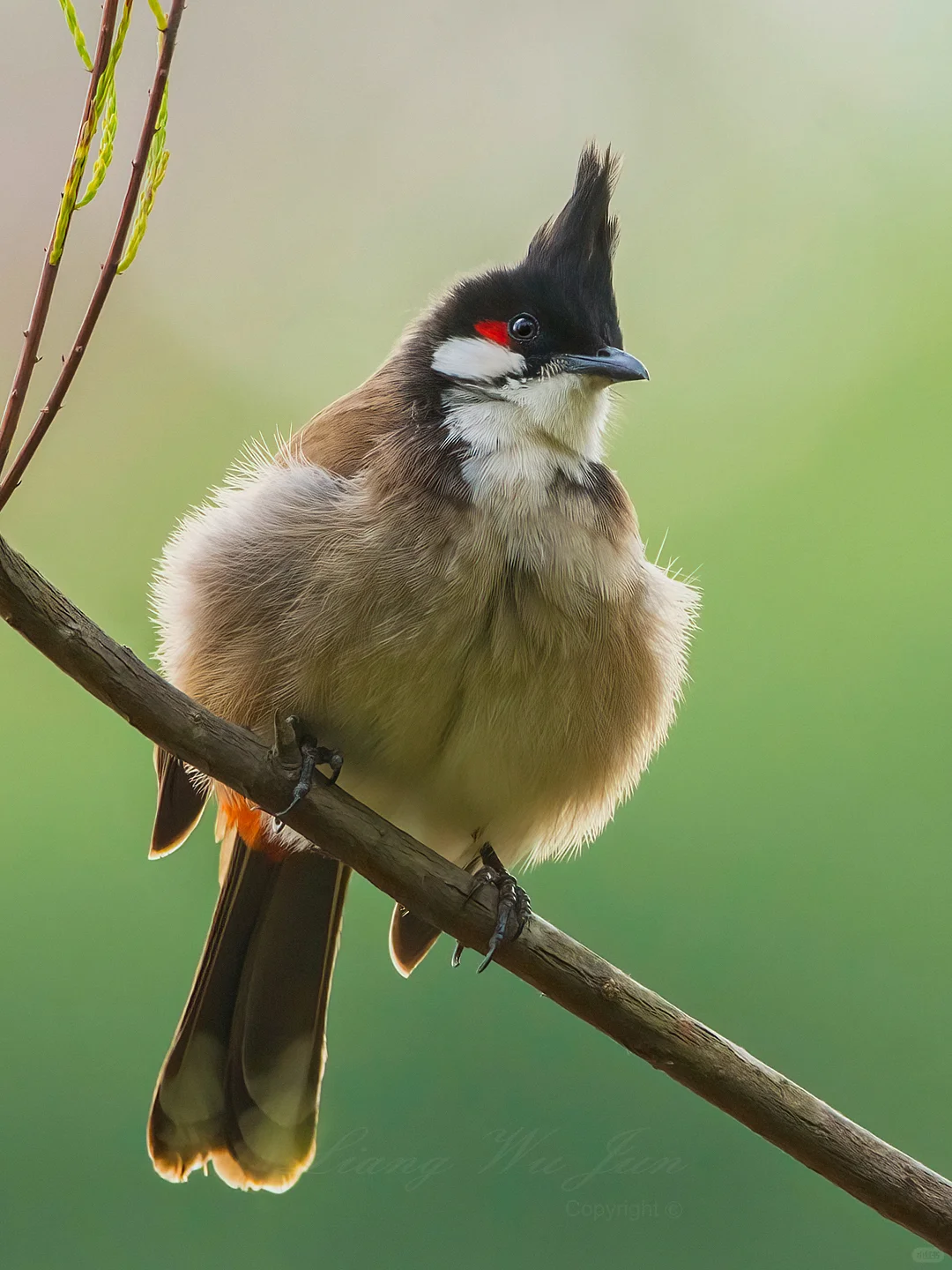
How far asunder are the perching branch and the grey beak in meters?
0.94

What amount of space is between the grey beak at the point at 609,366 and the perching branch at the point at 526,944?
0.94m

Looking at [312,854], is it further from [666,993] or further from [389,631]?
[666,993]

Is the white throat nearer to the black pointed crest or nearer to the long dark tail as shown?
the black pointed crest

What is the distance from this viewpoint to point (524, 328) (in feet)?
7.86

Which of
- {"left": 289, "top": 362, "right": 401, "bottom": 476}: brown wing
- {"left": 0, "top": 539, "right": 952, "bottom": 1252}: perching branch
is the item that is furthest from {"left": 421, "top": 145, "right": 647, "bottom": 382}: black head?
{"left": 0, "top": 539, "right": 952, "bottom": 1252}: perching branch

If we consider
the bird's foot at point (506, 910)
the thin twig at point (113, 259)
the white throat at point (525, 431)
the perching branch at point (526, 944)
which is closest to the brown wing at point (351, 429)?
the white throat at point (525, 431)

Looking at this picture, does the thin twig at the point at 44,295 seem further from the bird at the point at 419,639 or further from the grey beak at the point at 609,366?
the grey beak at the point at 609,366

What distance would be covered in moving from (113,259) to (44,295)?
0.26 ft

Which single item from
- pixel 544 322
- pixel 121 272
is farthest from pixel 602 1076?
pixel 121 272

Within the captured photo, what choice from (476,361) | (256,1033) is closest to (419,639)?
(476,361)

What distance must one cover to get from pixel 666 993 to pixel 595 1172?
52 centimetres

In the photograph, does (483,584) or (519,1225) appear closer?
(483,584)

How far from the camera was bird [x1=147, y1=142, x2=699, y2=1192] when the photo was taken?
200 cm

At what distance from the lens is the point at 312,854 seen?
8.09ft
